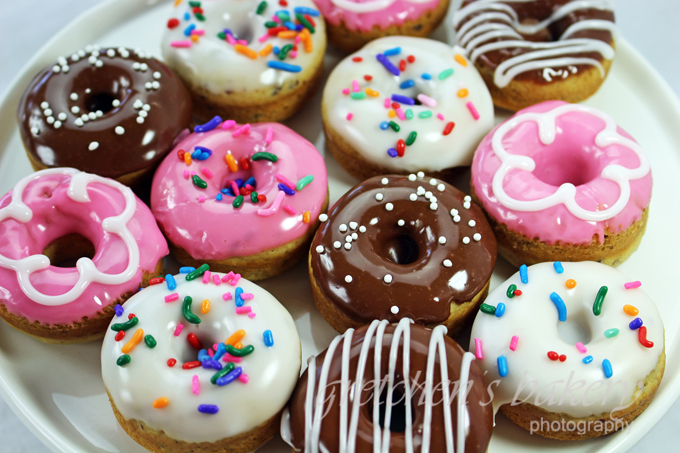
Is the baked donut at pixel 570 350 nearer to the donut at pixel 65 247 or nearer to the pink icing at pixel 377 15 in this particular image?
the donut at pixel 65 247

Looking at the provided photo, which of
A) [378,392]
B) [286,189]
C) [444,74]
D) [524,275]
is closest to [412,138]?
[444,74]

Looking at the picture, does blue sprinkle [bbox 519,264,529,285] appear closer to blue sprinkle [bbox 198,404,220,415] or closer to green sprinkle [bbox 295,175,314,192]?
green sprinkle [bbox 295,175,314,192]

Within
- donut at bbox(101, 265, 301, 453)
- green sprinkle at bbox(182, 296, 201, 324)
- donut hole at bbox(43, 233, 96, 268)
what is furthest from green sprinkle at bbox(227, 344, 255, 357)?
donut hole at bbox(43, 233, 96, 268)

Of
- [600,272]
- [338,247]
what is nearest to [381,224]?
[338,247]

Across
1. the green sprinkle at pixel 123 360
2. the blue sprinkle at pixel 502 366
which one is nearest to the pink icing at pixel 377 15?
the blue sprinkle at pixel 502 366

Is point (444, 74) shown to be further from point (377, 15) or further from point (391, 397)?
point (391, 397)

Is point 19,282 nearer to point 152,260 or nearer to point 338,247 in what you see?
point 152,260
